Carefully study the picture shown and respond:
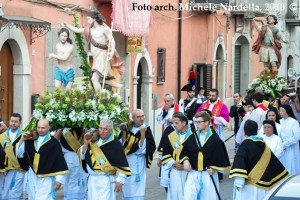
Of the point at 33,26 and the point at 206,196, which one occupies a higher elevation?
the point at 33,26

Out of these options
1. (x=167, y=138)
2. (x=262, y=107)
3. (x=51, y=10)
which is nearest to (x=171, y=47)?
(x=51, y=10)

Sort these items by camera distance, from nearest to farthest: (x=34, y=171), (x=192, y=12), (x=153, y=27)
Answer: (x=34, y=171)
(x=153, y=27)
(x=192, y=12)

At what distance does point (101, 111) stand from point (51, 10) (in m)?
7.66

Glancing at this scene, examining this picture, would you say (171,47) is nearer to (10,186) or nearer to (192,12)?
(192,12)

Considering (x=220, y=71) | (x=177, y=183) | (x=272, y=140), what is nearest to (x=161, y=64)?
(x=220, y=71)

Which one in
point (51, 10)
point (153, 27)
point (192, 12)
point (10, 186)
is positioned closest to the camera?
point (10, 186)

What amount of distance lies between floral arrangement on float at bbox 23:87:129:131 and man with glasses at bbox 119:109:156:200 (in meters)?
0.59

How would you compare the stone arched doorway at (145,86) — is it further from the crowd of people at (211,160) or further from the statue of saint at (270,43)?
the crowd of people at (211,160)

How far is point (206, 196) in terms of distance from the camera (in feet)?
44.3

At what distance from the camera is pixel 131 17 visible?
24438 mm

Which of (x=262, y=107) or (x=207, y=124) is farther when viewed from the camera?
(x=262, y=107)

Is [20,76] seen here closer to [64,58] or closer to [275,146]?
[64,58]

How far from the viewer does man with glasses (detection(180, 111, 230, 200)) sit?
13.4m

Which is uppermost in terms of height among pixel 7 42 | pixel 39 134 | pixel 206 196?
pixel 7 42
